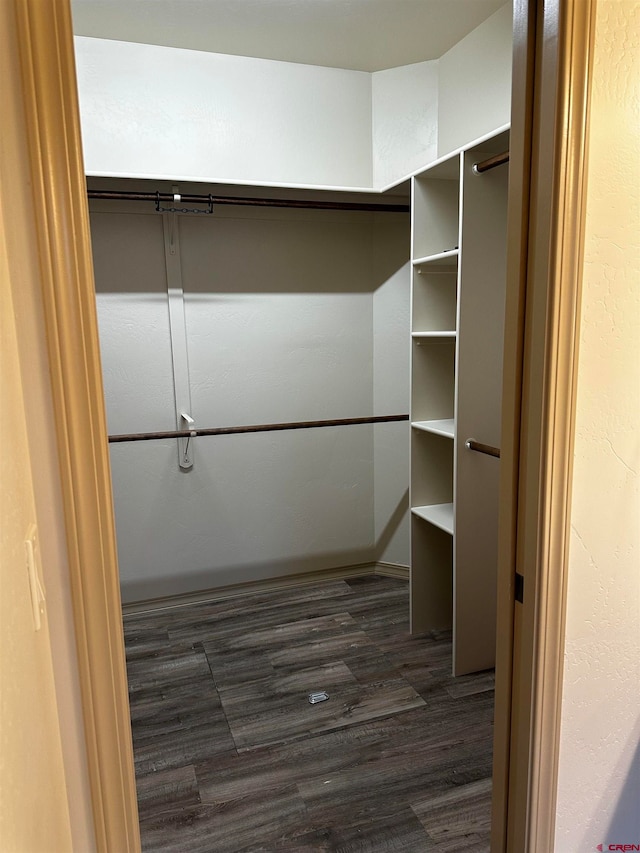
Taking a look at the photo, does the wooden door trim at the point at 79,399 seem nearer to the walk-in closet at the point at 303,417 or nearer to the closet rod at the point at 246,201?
the walk-in closet at the point at 303,417

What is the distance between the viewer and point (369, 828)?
175cm

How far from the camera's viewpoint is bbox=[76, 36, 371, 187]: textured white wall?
99.6 inches

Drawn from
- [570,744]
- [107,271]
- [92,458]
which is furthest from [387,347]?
[92,458]

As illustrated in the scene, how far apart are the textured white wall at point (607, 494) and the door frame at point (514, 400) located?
0.04 metres

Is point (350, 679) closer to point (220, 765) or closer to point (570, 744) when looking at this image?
point (220, 765)

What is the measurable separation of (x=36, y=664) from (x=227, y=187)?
8.18ft

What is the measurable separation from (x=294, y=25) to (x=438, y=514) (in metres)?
2.09

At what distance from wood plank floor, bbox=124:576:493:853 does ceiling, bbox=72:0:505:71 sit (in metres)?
2.60

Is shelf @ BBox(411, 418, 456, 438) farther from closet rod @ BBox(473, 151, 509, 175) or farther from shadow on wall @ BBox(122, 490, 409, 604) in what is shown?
closet rod @ BBox(473, 151, 509, 175)

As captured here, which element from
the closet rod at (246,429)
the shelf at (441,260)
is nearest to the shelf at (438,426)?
the closet rod at (246,429)

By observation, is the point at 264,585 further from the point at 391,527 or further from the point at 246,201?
the point at 246,201

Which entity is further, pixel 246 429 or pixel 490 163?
pixel 246 429

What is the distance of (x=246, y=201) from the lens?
2.72 m

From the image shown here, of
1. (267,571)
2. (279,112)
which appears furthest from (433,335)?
(267,571)
